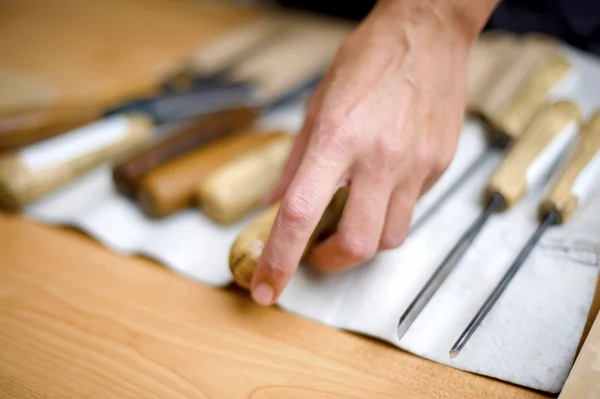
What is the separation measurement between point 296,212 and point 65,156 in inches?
15.2

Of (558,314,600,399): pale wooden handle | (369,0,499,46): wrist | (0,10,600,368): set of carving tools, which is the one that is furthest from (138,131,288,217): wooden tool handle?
(558,314,600,399): pale wooden handle

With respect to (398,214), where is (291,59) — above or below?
below

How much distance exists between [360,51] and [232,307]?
0.28 meters

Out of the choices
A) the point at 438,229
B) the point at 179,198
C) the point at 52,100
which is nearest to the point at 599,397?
the point at 438,229

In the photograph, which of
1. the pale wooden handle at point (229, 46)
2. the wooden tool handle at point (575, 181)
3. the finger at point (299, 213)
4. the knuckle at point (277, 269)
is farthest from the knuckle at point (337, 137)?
the pale wooden handle at point (229, 46)

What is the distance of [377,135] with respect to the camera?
0.50 metres

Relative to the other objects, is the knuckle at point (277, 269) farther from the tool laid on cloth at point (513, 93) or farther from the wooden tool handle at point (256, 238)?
the tool laid on cloth at point (513, 93)

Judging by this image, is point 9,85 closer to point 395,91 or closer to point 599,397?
point 395,91

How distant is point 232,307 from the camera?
55 centimetres

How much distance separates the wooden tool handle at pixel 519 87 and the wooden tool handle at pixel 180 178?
0.30 metres

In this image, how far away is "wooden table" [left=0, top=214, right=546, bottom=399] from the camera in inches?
18.1

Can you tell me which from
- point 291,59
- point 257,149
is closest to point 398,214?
point 257,149

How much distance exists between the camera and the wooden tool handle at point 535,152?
0.58 m

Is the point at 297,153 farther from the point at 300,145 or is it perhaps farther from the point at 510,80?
the point at 510,80
